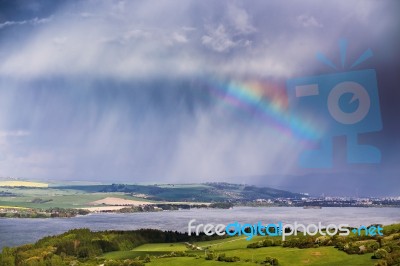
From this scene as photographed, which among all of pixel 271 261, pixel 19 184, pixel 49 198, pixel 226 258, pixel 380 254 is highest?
pixel 19 184

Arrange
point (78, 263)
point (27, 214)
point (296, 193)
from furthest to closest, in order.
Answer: point (296, 193)
point (27, 214)
point (78, 263)

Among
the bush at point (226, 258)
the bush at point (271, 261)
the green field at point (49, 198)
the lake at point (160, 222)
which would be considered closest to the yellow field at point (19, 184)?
the green field at point (49, 198)

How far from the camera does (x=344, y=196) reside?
14650 centimetres

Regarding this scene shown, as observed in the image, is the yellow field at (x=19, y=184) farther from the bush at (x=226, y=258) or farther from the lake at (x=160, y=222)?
the bush at (x=226, y=258)

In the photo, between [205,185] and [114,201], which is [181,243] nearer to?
[114,201]

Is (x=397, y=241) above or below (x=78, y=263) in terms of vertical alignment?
above

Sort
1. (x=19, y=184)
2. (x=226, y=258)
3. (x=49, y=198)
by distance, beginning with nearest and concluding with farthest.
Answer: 1. (x=226, y=258)
2. (x=49, y=198)
3. (x=19, y=184)

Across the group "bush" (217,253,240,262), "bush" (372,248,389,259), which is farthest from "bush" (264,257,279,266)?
"bush" (372,248,389,259)

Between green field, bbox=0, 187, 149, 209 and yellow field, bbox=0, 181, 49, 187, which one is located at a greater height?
yellow field, bbox=0, 181, 49, 187

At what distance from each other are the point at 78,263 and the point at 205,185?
413 ft

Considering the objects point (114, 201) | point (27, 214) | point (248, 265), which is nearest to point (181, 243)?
point (248, 265)

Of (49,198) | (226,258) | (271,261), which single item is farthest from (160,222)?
(49,198)

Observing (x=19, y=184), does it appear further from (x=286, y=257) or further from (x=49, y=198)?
(x=286, y=257)

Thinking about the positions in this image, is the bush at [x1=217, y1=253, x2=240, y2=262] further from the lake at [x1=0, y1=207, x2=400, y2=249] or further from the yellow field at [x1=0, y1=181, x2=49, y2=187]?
the yellow field at [x1=0, y1=181, x2=49, y2=187]
